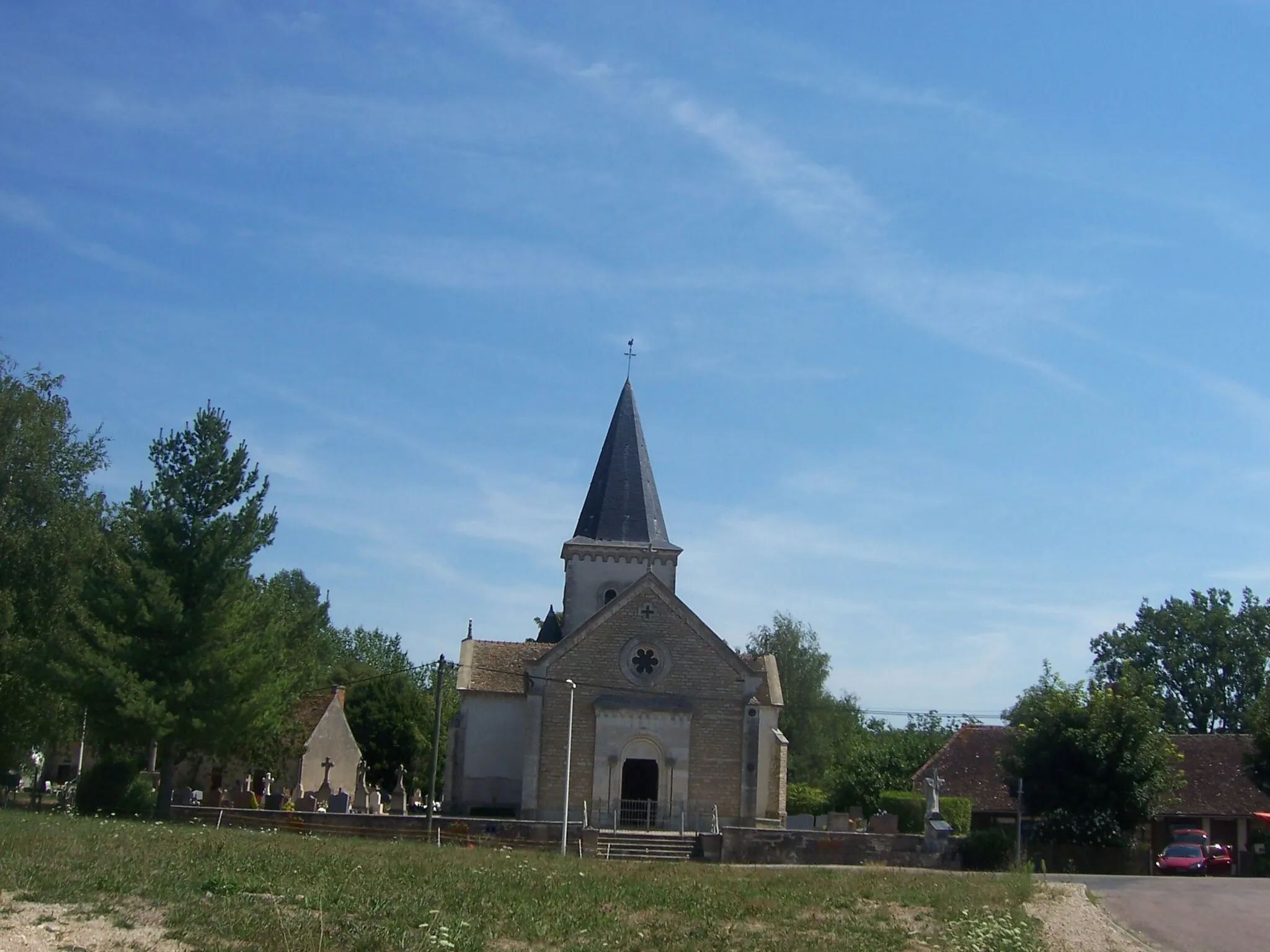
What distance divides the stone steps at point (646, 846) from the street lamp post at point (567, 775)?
1.24 meters

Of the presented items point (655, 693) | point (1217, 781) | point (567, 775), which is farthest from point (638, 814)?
point (1217, 781)

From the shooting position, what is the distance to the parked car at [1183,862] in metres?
32.5

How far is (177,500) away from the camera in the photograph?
34.9 m

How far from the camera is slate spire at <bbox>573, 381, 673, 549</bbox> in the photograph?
47625mm

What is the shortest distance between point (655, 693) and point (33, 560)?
1931 centimetres

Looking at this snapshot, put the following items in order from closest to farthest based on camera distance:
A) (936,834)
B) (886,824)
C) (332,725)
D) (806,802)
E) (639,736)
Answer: (936,834) → (886,824) → (639,736) → (332,725) → (806,802)

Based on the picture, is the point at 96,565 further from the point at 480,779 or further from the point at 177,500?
the point at 480,779

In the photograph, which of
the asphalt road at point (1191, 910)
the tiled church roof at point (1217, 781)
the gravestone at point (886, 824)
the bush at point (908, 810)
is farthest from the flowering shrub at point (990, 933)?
the tiled church roof at point (1217, 781)

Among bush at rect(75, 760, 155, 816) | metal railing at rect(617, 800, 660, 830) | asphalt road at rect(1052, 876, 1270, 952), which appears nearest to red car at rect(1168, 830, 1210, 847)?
asphalt road at rect(1052, 876, 1270, 952)

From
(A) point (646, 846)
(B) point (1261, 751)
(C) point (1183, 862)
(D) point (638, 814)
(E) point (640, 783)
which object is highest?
(B) point (1261, 751)

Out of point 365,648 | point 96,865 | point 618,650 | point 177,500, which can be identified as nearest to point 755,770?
point 618,650

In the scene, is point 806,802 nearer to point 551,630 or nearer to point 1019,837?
point 551,630

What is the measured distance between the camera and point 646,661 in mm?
42156

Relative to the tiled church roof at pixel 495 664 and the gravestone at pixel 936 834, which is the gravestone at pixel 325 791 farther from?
the gravestone at pixel 936 834
